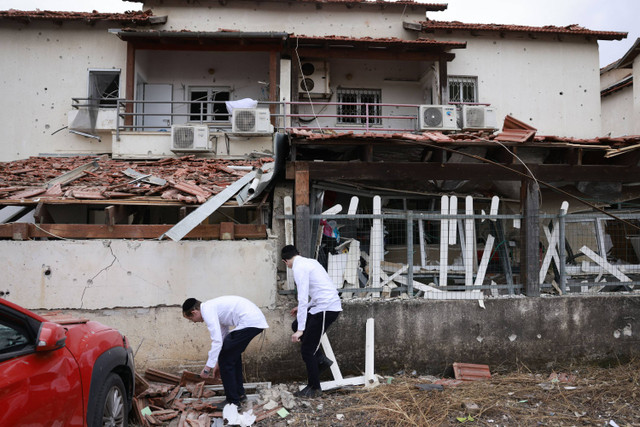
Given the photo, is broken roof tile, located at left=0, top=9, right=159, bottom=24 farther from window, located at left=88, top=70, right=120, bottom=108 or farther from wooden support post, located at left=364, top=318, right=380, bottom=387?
wooden support post, located at left=364, top=318, right=380, bottom=387

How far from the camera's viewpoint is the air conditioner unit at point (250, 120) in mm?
10391

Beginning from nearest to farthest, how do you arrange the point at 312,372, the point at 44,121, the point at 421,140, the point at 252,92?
the point at 312,372 < the point at 421,140 < the point at 44,121 < the point at 252,92

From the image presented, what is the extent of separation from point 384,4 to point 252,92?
4.64m

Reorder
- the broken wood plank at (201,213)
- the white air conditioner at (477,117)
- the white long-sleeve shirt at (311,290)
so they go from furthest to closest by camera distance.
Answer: the white air conditioner at (477,117) → the broken wood plank at (201,213) → the white long-sleeve shirt at (311,290)

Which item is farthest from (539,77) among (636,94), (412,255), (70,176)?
(70,176)

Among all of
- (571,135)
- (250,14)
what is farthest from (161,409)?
(571,135)

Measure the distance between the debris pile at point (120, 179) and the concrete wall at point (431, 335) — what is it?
5.60 feet

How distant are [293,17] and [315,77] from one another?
202 centimetres

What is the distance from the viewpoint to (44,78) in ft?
39.8

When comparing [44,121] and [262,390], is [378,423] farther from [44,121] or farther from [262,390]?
[44,121]

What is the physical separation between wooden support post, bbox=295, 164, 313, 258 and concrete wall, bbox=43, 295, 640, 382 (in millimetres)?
825

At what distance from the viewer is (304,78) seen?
489 inches

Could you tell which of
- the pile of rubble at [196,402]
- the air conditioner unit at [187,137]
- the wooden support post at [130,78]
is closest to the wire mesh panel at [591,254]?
the pile of rubble at [196,402]

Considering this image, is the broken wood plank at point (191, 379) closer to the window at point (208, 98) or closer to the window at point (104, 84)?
the window at point (208, 98)
